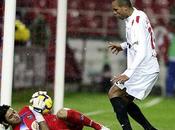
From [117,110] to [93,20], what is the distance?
529 inches

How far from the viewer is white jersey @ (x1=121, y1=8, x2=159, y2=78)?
9172 millimetres

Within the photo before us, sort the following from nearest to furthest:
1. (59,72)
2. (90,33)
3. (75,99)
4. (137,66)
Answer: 1. (137,66)
2. (59,72)
3. (75,99)
4. (90,33)

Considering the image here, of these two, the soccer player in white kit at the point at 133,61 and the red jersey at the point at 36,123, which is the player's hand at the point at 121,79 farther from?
the red jersey at the point at 36,123

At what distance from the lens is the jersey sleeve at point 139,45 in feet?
29.9

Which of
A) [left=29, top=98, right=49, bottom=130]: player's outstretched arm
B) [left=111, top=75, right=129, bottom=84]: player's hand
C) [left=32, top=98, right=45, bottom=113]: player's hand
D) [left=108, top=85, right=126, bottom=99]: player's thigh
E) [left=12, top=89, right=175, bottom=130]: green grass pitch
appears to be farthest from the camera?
[left=12, top=89, right=175, bottom=130]: green grass pitch

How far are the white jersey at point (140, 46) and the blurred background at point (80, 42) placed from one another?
553 centimetres

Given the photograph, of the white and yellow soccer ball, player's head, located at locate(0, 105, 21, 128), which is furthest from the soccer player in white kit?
player's head, located at locate(0, 105, 21, 128)

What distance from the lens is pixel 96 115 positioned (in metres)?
14.2

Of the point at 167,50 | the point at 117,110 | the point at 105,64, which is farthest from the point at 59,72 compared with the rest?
the point at 167,50

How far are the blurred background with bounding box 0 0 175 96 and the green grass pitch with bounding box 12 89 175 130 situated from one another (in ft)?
1.60

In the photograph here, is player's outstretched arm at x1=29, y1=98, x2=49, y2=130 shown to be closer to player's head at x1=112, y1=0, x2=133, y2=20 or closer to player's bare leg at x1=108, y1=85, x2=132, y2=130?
player's bare leg at x1=108, y1=85, x2=132, y2=130

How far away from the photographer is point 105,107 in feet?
52.6

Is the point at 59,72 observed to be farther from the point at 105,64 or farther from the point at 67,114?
the point at 105,64

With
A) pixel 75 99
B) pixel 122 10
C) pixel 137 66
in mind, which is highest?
pixel 122 10
